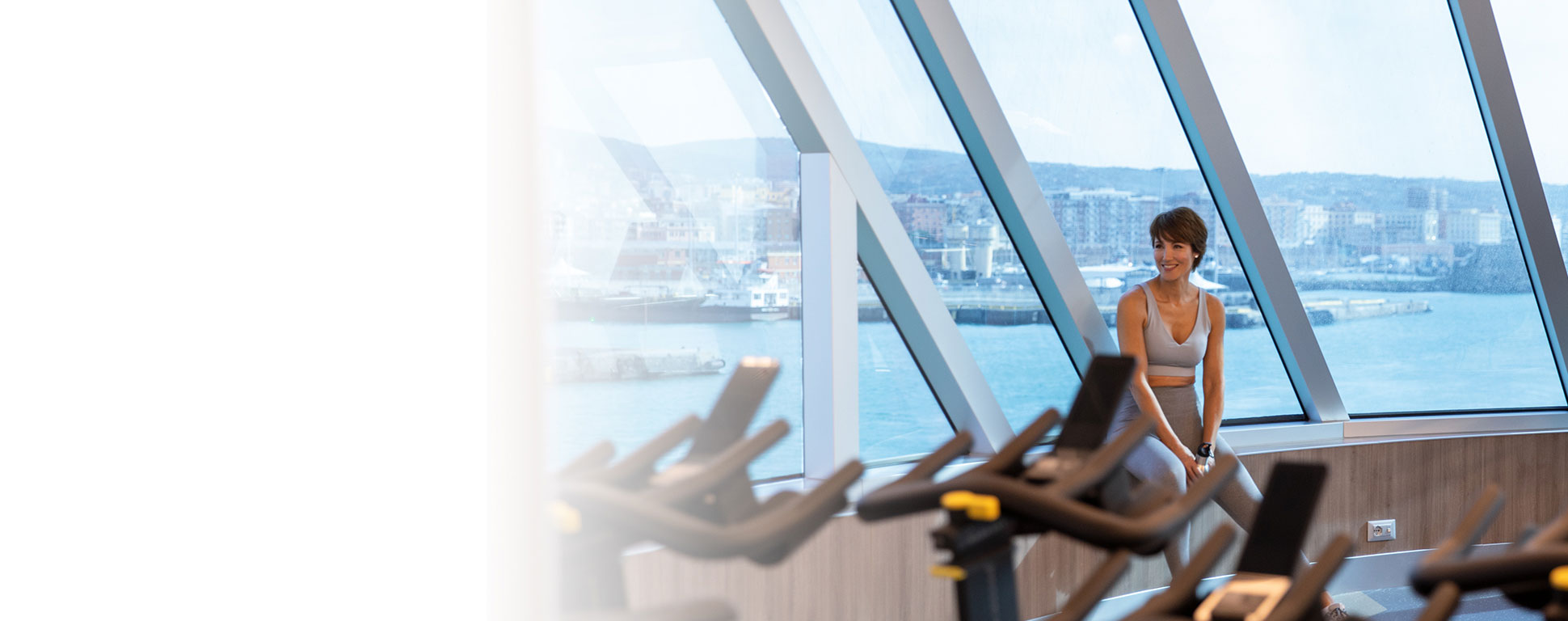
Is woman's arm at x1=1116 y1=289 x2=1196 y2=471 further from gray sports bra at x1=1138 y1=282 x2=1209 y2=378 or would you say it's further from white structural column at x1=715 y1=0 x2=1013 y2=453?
white structural column at x1=715 y1=0 x2=1013 y2=453

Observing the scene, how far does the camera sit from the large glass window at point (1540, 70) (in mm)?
4176

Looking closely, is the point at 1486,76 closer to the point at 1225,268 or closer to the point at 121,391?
the point at 1225,268

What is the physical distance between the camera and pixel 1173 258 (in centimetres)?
347

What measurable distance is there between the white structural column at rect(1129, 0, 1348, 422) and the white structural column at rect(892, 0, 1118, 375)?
2.14ft

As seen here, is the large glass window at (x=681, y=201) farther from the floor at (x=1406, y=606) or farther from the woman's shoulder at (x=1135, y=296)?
the floor at (x=1406, y=606)

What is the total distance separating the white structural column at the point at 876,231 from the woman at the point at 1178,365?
501 mm

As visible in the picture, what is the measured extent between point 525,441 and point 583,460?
0.51m

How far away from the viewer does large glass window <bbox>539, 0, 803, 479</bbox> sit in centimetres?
276

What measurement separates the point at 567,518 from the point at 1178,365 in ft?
10.00

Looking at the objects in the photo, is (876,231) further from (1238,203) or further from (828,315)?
(1238,203)

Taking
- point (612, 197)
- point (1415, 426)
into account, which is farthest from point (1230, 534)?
point (1415, 426)

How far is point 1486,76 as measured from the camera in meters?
4.11

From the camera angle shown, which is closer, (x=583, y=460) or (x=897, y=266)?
(x=583, y=460)

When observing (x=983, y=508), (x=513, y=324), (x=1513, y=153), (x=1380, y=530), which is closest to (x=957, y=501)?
(x=983, y=508)
